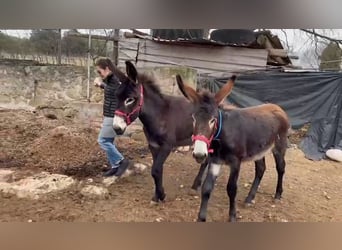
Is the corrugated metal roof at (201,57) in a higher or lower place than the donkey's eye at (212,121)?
higher

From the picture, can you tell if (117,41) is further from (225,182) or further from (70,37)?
(225,182)

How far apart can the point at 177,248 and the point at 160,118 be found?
49 cm

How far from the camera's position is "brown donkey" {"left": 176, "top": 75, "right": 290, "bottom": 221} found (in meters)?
1.05

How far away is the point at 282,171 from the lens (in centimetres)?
132

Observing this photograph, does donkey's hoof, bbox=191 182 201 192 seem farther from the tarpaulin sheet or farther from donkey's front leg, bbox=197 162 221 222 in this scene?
the tarpaulin sheet

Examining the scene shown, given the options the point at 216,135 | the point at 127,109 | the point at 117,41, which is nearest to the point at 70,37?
the point at 117,41

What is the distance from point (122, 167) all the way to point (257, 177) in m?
0.54

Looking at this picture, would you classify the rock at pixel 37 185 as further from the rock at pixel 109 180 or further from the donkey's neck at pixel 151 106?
the donkey's neck at pixel 151 106

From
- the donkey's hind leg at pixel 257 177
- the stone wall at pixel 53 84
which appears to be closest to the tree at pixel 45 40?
the stone wall at pixel 53 84

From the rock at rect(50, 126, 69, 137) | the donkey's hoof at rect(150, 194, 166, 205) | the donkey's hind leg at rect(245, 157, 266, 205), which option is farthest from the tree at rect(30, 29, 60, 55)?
the donkey's hind leg at rect(245, 157, 266, 205)

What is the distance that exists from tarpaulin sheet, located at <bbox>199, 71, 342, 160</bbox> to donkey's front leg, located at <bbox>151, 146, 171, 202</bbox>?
368 mm

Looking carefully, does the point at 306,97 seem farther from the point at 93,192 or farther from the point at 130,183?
the point at 93,192

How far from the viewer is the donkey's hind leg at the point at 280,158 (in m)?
1.31
